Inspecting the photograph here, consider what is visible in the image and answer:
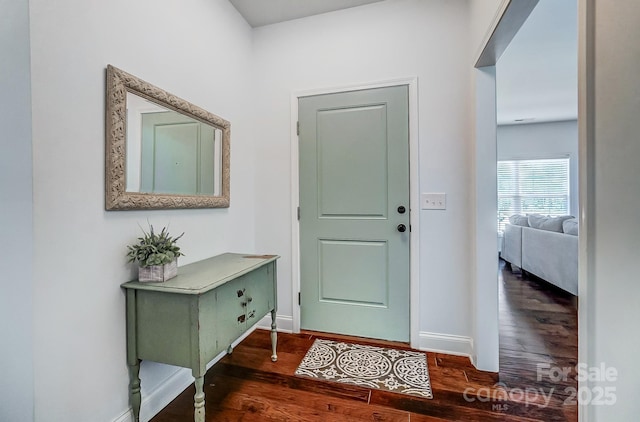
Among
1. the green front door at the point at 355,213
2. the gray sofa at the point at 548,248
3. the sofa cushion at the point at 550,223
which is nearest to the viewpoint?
the green front door at the point at 355,213

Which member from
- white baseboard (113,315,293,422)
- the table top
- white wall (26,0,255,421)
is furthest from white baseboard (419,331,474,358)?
white wall (26,0,255,421)

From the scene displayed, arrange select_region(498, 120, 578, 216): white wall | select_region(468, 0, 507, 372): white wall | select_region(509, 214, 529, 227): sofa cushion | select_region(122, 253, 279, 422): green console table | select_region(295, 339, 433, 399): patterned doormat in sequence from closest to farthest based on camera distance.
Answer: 1. select_region(122, 253, 279, 422): green console table
2. select_region(295, 339, 433, 399): patterned doormat
3. select_region(468, 0, 507, 372): white wall
4. select_region(509, 214, 529, 227): sofa cushion
5. select_region(498, 120, 578, 216): white wall

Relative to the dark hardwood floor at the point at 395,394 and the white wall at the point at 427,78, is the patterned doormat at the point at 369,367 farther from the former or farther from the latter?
the white wall at the point at 427,78

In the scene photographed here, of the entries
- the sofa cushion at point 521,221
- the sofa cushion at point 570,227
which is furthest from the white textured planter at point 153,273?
the sofa cushion at point 521,221

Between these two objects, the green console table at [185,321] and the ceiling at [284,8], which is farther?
the ceiling at [284,8]

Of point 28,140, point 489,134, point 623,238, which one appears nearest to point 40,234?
point 28,140

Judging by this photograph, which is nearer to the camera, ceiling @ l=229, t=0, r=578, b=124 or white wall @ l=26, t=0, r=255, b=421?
white wall @ l=26, t=0, r=255, b=421

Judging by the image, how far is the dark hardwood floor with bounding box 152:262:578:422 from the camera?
144cm

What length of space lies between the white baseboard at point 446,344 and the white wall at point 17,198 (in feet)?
6.99

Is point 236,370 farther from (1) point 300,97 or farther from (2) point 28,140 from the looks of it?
(1) point 300,97

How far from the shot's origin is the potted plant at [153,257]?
1.31 meters

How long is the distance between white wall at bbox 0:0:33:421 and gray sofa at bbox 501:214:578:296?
4119mm

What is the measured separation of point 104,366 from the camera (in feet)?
4.03

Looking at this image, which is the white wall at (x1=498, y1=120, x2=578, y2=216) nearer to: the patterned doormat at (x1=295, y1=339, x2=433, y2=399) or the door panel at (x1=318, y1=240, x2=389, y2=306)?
the door panel at (x1=318, y1=240, x2=389, y2=306)
